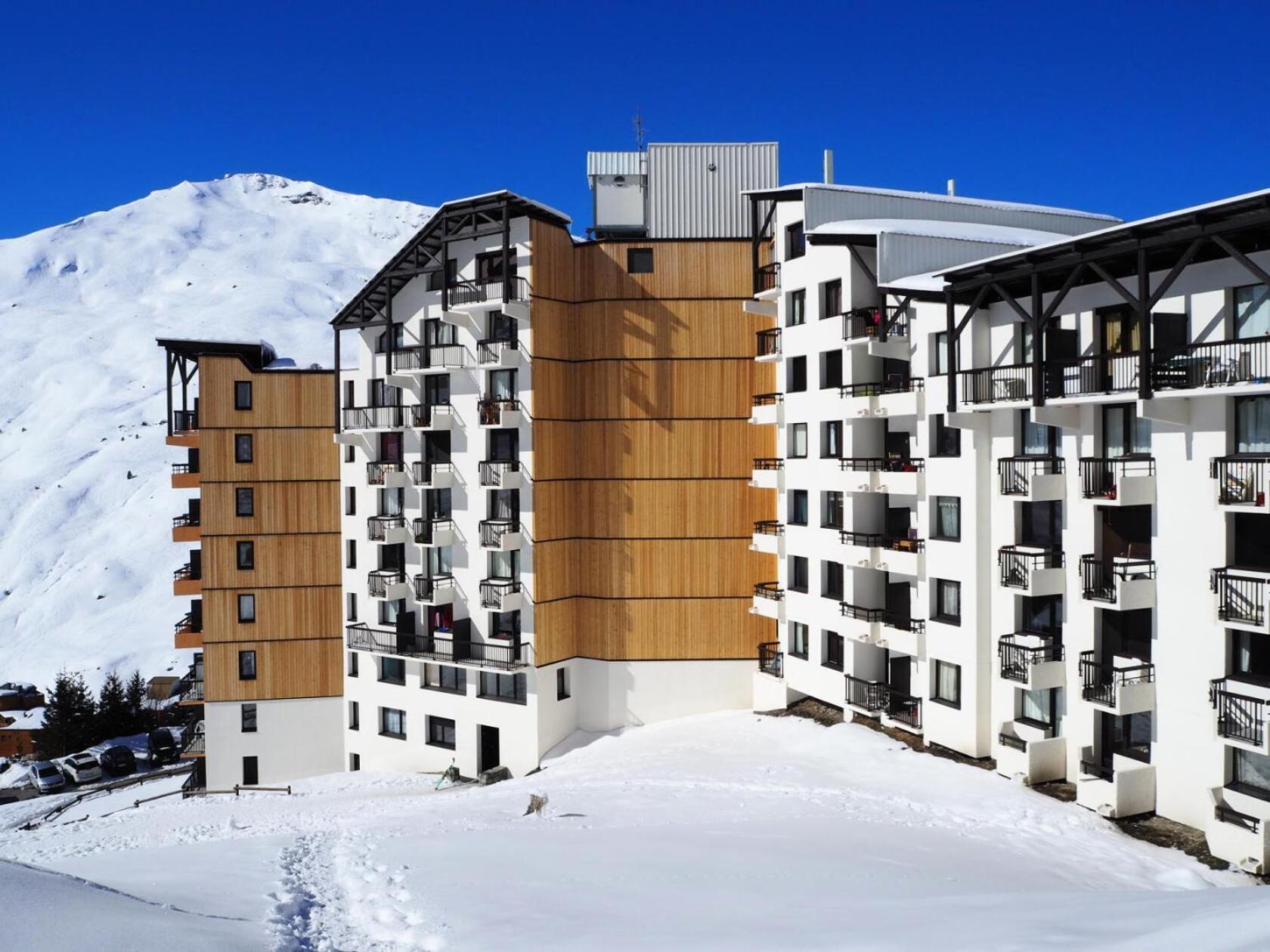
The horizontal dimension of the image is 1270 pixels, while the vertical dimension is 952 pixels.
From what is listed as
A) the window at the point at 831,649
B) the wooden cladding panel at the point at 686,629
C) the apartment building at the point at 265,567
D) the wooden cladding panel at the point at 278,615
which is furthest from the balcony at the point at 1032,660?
the apartment building at the point at 265,567

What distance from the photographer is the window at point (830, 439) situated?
3239cm

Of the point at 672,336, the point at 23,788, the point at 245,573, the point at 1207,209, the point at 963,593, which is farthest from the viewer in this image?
the point at 23,788

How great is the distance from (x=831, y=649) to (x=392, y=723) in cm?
1950

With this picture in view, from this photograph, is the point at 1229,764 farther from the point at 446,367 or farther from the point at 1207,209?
the point at 446,367

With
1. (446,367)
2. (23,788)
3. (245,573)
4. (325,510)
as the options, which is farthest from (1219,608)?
(23,788)

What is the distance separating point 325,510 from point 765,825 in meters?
27.3

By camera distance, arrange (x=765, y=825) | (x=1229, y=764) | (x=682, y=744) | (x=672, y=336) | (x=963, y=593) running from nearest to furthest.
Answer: (x=1229, y=764)
(x=765, y=825)
(x=963, y=593)
(x=682, y=744)
(x=672, y=336)

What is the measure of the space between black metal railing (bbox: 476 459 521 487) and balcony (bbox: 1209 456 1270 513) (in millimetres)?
23323

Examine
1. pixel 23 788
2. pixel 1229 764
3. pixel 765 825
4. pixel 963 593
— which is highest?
pixel 963 593

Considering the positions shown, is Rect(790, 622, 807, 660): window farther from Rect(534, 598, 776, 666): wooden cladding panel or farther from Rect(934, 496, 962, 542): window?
Rect(934, 496, 962, 542): window

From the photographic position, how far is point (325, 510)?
42688mm

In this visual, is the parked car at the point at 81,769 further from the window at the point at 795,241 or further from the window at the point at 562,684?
the window at the point at 795,241

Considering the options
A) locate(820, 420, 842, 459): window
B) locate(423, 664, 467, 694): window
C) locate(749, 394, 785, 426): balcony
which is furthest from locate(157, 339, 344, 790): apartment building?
locate(820, 420, 842, 459): window

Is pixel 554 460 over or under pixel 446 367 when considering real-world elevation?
under
